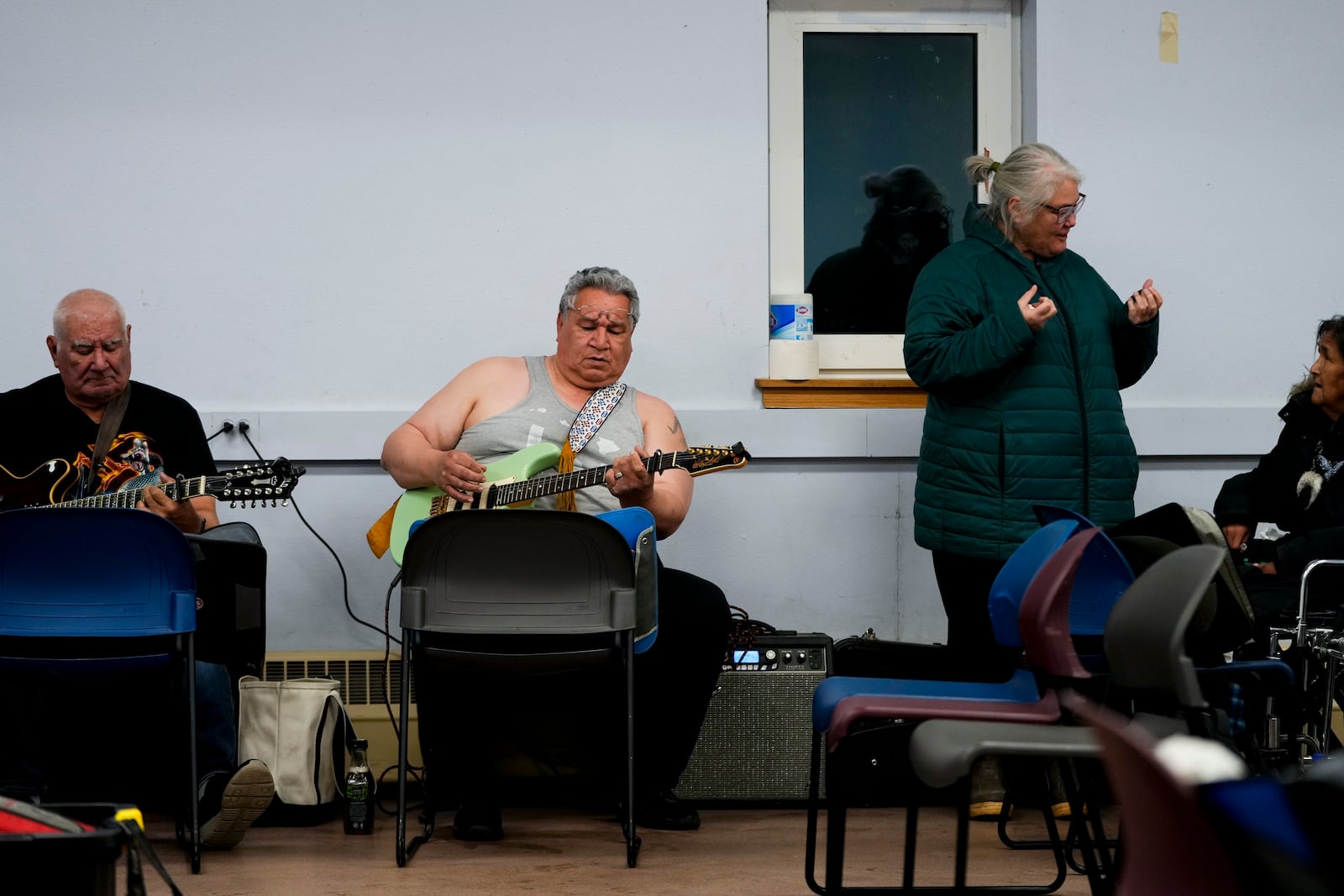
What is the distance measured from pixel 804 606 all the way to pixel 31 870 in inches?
112

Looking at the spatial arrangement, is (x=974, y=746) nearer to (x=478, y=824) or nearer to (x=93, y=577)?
(x=478, y=824)

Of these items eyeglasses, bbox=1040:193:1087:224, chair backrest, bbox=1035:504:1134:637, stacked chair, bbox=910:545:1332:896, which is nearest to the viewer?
stacked chair, bbox=910:545:1332:896

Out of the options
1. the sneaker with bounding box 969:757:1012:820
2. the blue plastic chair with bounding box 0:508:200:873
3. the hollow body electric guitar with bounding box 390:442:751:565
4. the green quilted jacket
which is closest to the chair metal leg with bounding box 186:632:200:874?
the blue plastic chair with bounding box 0:508:200:873

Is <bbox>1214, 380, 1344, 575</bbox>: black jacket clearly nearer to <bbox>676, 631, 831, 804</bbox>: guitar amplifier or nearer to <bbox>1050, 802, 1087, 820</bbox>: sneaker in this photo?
<bbox>1050, 802, 1087, 820</bbox>: sneaker

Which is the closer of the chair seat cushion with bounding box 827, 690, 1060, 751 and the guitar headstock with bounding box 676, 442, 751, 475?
the chair seat cushion with bounding box 827, 690, 1060, 751

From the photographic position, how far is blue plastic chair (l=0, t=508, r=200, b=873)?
2783 millimetres

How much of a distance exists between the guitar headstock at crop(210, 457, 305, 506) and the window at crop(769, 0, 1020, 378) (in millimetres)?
1583

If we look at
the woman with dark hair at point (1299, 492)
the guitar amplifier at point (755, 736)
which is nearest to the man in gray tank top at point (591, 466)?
the guitar amplifier at point (755, 736)

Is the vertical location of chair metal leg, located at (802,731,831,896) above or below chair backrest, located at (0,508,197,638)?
below

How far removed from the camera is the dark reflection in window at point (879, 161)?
4145 millimetres

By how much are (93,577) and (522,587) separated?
856 millimetres

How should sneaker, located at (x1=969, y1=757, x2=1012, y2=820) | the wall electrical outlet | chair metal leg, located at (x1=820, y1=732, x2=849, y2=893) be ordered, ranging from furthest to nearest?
1. the wall electrical outlet
2. sneaker, located at (x1=969, y1=757, x2=1012, y2=820)
3. chair metal leg, located at (x1=820, y1=732, x2=849, y2=893)

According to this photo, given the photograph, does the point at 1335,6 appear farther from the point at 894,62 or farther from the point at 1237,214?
the point at 894,62

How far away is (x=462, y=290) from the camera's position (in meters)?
3.97
